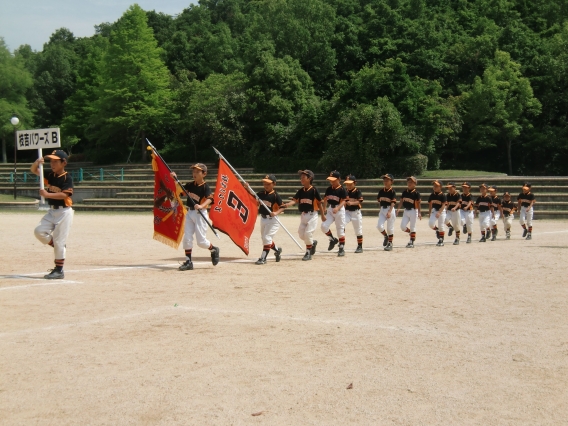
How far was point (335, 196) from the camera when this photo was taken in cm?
1714

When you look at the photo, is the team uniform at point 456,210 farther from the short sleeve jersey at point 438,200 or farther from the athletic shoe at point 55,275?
the athletic shoe at point 55,275

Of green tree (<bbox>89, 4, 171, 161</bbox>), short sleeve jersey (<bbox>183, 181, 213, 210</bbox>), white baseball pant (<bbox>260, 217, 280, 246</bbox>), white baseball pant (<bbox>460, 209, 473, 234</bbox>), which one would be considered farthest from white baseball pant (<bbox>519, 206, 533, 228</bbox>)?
green tree (<bbox>89, 4, 171, 161</bbox>)

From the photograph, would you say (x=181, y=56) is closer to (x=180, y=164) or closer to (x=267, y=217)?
(x=180, y=164)

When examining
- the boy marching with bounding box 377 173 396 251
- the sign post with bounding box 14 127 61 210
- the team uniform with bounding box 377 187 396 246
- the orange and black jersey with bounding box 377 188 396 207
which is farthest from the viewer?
the sign post with bounding box 14 127 61 210

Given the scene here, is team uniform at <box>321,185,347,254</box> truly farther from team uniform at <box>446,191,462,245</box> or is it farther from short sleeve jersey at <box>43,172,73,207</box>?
short sleeve jersey at <box>43,172,73,207</box>

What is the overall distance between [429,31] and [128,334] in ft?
180

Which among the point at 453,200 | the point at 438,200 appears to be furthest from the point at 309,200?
the point at 453,200

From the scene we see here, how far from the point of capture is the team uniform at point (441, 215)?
811 inches

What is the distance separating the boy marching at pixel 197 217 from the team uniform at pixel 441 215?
9.02 meters

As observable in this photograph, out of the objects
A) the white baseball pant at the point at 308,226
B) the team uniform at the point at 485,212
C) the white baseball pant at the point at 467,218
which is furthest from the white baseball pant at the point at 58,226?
the team uniform at the point at 485,212

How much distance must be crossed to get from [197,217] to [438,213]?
9.49 m

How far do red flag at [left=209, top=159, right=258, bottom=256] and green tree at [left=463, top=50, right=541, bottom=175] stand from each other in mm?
33177

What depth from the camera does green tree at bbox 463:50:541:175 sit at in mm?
45250

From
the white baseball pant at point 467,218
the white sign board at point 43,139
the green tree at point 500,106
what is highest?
the green tree at point 500,106
